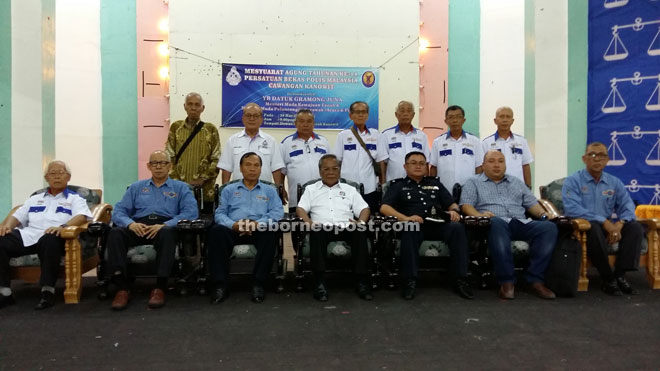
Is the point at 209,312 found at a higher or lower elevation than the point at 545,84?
lower

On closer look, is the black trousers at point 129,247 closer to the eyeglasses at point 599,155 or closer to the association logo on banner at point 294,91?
the association logo on banner at point 294,91

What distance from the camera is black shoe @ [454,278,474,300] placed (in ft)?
11.0

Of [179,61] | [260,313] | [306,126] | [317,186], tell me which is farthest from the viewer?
[179,61]

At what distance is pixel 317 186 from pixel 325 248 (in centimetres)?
57

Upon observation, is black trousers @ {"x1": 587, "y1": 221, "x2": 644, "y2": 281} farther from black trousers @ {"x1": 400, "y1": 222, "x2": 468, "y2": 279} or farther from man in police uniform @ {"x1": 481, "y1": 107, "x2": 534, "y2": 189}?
black trousers @ {"x1": 400, "y1": 222, "x2": 468, "y2": 279}

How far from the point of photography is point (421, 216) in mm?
3682

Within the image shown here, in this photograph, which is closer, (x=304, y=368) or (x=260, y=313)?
(x=304, y=368)

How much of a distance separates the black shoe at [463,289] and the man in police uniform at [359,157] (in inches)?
41.9

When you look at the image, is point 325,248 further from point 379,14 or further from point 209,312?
point 379,14

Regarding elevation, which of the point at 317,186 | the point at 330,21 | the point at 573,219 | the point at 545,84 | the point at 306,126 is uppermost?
the point at 330,21

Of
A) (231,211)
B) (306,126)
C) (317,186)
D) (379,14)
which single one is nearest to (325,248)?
(317,186)

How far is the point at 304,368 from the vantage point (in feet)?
6.92

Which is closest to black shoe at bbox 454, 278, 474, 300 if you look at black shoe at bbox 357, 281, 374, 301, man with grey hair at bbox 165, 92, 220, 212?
black shoe at bbox 357, 281, 374, 301

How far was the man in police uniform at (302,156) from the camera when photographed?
13.6 feet
